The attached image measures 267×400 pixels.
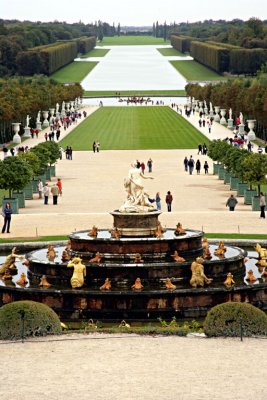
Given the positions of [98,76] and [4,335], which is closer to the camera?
[4,335]

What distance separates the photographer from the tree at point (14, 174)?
137ft

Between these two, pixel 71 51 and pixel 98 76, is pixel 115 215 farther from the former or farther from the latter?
pixel 71 51

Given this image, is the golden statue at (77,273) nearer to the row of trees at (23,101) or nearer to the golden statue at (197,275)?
the golden statue at (197,275)

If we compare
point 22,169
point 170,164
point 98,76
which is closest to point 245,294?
point 22,169

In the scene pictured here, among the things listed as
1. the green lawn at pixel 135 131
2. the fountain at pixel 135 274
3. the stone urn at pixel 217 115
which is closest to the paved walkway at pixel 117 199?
the green lawn at pixel 135 131

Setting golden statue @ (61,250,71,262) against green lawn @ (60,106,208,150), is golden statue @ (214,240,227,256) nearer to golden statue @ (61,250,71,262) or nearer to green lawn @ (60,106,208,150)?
golden statue @ (61,250,71,262)

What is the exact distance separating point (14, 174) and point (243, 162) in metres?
8.09

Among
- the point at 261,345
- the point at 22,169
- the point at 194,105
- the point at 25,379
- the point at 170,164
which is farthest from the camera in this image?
the point at 194,105

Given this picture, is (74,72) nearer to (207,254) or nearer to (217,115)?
(217,115)

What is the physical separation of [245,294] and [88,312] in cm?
290

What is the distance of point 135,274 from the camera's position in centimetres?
2462

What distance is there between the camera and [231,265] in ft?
84.3

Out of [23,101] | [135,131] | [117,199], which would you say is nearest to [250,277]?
[117,199]

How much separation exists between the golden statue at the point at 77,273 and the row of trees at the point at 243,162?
62.6 ft
